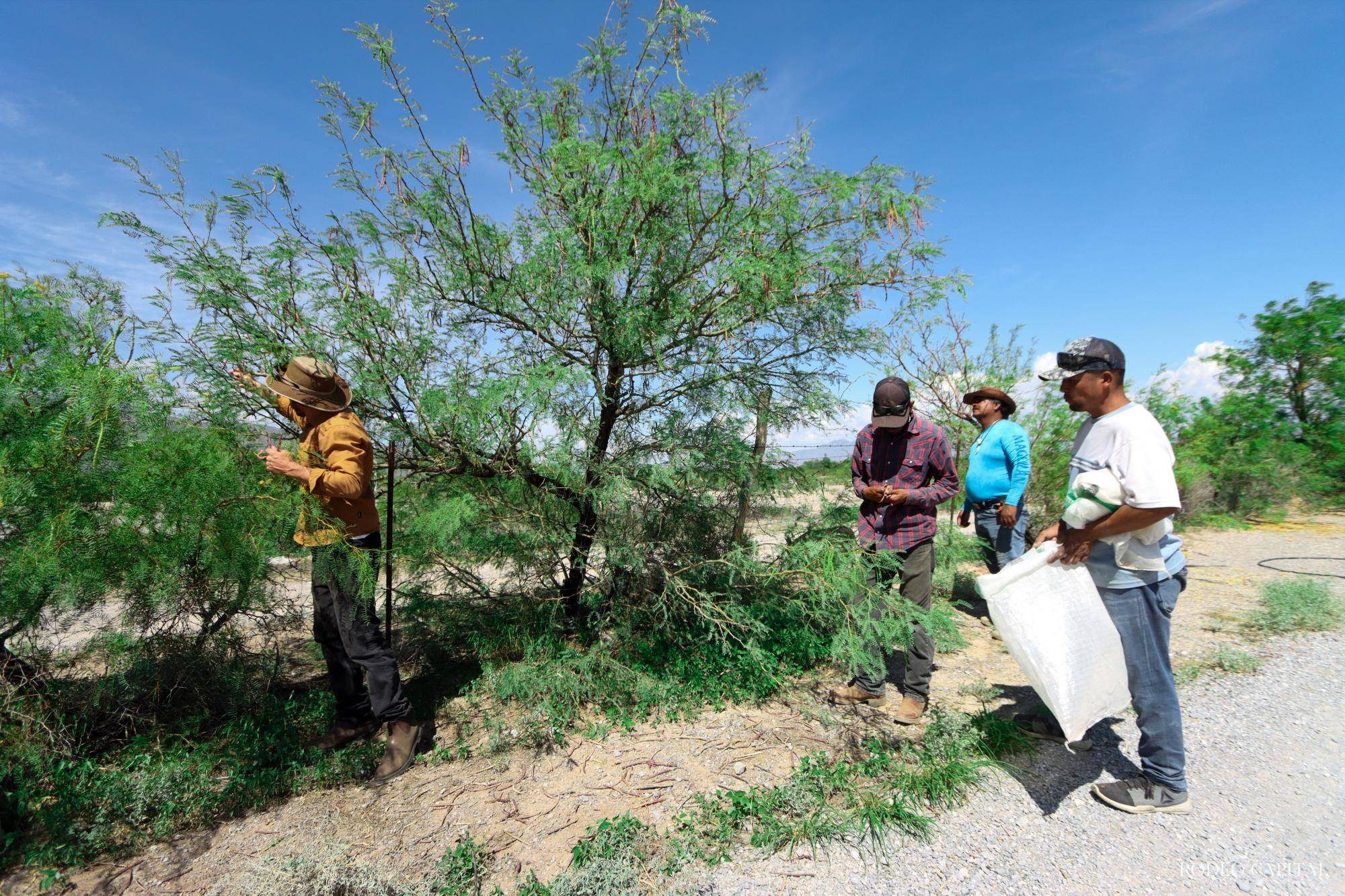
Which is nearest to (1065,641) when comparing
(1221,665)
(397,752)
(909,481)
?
(909,481)

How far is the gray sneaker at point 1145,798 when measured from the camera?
8.11 ft

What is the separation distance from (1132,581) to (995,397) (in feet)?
7.50

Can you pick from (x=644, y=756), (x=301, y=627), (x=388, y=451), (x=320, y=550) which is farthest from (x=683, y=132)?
(x=301, y=627)

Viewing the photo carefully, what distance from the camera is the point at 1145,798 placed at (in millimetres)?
2500

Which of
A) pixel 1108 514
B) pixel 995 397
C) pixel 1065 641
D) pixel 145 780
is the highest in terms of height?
pixel 995 397

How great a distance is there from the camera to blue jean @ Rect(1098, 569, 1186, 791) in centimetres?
246

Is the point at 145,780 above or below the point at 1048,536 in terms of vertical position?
below

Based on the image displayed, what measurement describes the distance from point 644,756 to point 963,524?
3.20 meters

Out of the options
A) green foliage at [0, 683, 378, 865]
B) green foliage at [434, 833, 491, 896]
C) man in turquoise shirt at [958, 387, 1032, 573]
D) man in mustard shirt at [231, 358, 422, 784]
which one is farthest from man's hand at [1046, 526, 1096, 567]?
green foliage at [0, 683, 378, 865]

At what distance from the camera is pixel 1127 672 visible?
256 centimetres

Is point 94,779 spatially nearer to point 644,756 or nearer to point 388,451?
point 388,451

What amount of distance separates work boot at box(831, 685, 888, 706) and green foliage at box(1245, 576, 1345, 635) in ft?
11.6

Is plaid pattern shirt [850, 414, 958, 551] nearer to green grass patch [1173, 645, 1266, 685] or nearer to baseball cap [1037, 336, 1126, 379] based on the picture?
baseball cap [1037, 336, 1126, 379]

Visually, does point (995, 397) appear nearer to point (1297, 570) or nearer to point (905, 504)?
point (905, 504)
